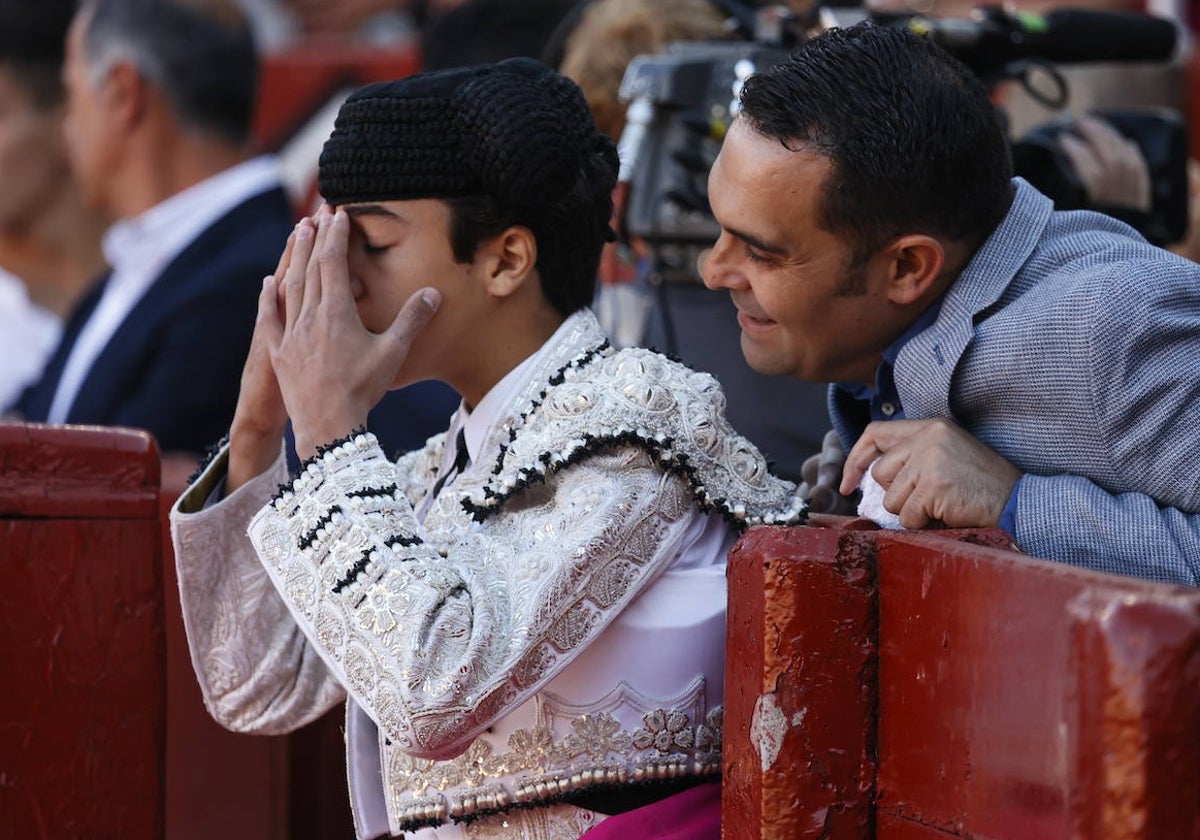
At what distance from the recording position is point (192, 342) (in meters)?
4.12

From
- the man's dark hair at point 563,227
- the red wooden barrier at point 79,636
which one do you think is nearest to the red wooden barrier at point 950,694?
the man's dark hair at point 563,227

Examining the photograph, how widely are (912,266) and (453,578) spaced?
64cm

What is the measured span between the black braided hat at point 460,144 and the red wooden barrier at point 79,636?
0.61m

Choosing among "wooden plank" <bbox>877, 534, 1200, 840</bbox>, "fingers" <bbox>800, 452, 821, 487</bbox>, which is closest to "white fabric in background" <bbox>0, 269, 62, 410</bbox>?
"fingers" <bbox>800, 452, 821, 487</bbox>

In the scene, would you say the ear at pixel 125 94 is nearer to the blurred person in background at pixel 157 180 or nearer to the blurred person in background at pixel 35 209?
the blurred person in background at pixel 157 180

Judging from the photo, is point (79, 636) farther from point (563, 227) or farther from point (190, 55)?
point (190, 55)

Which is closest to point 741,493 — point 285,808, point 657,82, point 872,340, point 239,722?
point 872,340

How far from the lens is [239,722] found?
2484 millimetres

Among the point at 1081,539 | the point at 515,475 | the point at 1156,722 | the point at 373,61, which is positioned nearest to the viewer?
the point at 1156,722

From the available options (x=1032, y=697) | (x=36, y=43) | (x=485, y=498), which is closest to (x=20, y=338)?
(x=36, y=43)

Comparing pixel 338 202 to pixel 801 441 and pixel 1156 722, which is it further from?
pixel 1156 722

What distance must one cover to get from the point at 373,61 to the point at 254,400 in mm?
5169

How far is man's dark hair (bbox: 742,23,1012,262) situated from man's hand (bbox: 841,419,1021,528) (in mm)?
234

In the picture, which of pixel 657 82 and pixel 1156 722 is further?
pixel 657 82
